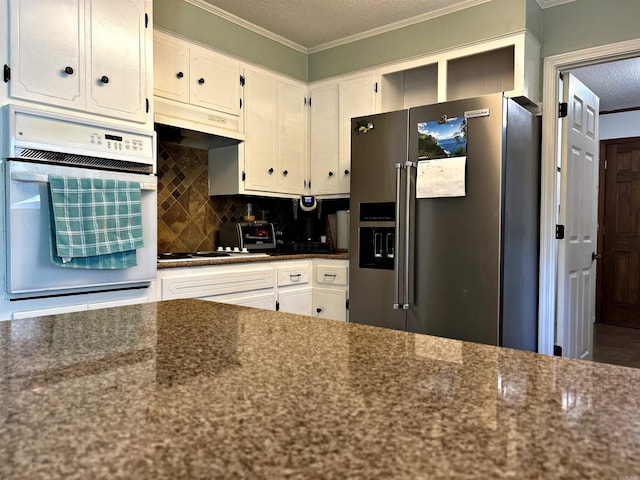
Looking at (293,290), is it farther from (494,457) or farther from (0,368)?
(494,457)

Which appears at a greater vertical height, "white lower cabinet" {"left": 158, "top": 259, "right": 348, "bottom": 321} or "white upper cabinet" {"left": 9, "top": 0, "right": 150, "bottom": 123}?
"white upper cabinet" {"left": 9, "top": 0, "right": 150, "bottom": 123}

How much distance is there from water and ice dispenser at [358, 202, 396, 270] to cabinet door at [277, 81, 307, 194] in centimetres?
89

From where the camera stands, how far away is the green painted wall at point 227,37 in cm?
294

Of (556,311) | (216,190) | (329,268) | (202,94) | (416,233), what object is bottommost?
(556,311)

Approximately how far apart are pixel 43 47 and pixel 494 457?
92.9 inches

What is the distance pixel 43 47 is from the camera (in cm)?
208

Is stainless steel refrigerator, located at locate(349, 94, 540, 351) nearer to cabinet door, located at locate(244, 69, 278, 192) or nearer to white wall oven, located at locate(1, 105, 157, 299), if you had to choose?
cabinet door, located at locate(244, 69, 278, 192)

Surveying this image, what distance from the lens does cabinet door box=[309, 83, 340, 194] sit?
3.67 metres

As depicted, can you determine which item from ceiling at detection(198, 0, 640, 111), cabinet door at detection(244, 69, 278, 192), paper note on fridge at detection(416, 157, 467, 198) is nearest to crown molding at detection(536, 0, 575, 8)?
ceiling at detection(198, 0, 640, 111)

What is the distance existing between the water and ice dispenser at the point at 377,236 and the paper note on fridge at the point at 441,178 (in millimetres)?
239

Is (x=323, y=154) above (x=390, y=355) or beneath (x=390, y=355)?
above

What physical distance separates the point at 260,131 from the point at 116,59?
128cm

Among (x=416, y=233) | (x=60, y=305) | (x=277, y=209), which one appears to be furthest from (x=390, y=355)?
(x=277, y=209)

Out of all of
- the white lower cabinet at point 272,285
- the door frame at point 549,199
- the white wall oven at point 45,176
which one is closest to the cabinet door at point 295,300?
the white lower cabinet at point 272,285
